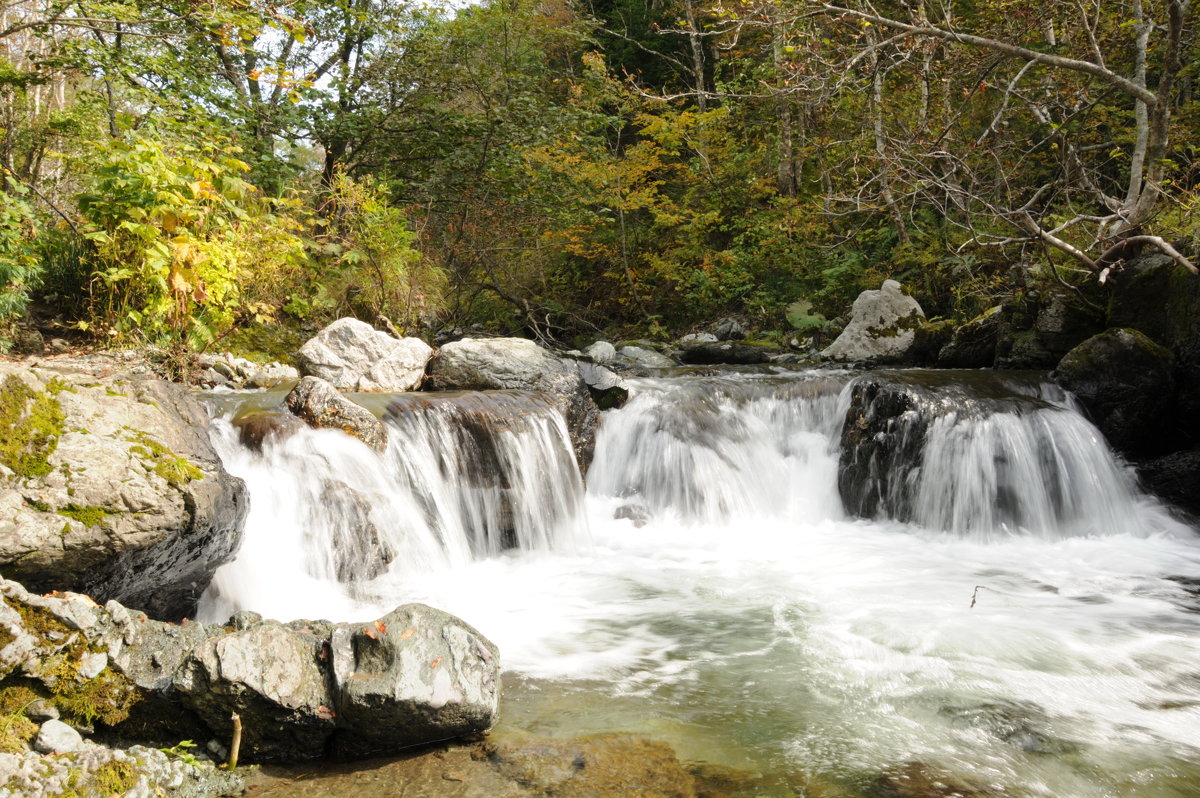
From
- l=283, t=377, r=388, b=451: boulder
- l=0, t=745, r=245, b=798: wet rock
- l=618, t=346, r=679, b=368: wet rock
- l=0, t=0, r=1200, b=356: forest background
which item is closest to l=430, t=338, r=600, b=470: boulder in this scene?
l=283, t=377, r=388, b=451: boulder

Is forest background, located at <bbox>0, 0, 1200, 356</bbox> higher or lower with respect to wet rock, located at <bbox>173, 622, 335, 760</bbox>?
higher

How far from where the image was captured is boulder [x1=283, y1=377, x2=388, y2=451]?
242 inches

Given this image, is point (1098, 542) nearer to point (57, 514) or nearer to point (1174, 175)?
point (1174, 175)

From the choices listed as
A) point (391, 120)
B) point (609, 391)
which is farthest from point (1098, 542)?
point (391, 120)

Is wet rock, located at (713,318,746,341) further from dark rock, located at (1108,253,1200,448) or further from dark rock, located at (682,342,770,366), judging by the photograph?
dark rock, located at (1108,253,1200,448)

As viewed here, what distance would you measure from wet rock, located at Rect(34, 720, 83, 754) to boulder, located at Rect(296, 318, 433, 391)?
5918 mm

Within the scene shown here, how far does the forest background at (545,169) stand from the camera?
24.2 ft

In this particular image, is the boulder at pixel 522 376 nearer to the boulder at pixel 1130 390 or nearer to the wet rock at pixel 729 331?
the boulder at pixel 1130 390

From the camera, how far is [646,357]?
44.1 feet

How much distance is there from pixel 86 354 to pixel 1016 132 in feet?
50.7

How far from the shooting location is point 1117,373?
789 centimetres

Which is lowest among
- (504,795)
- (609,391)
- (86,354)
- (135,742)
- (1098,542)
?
(1098,542)

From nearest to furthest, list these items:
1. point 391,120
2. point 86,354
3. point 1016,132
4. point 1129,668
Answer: point 1129,668
point 86,354
point 391,120
point 1016,132

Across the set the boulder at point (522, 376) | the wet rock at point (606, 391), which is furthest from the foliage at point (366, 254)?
the wet rock at point (606, 391)
